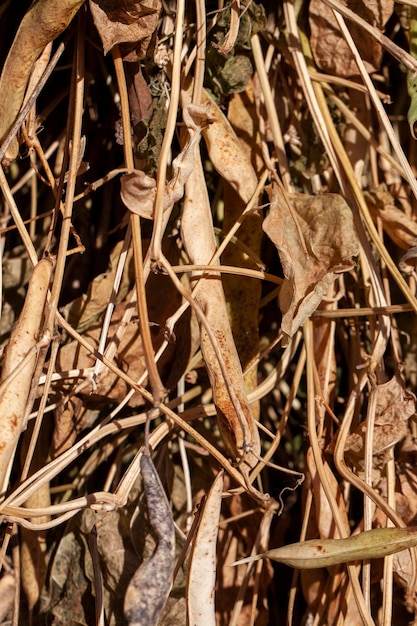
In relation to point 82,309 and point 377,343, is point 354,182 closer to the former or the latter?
point 377,343

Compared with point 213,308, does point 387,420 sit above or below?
below

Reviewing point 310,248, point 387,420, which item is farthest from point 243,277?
point 387,420

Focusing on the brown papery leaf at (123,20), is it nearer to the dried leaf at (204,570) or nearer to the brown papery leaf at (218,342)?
the brown papery leaf at (218,342)

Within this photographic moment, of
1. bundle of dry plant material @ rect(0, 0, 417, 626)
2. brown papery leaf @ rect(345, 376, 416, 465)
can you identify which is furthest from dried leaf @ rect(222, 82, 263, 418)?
brown papery leaf @ rect(345, 376, 416, 465)

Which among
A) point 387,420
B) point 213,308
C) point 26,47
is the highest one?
point 26,47

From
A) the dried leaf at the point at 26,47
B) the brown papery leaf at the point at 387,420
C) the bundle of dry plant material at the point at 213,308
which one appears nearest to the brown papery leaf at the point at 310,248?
the bundle of dry plant material at the point at 213,308

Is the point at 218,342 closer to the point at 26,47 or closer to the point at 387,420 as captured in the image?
the point at 387,420

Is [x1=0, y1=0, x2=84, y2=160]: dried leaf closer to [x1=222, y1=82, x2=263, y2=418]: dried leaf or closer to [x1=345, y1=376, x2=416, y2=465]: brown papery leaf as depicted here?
[x1=222, y1=82, x2=263, y2=418]: dried leaf
